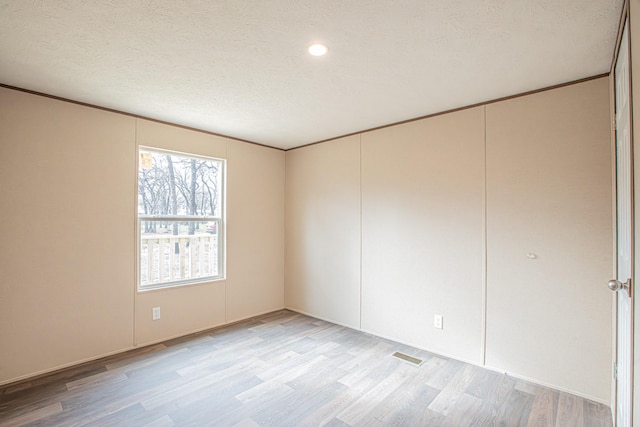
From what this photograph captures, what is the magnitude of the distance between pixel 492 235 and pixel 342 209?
175cm

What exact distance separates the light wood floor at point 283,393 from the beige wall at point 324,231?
0.91 meters

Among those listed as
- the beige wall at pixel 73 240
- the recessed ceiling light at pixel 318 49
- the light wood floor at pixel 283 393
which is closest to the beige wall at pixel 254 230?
the beige wall at pixel 73 240

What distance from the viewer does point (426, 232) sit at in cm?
320

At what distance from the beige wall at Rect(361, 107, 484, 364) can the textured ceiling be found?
0.41 metres

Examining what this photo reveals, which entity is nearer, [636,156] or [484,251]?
[636,156]

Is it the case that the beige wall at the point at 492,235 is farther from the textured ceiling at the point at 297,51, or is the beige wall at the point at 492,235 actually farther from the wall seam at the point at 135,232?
the wall seam at the point at 135,232

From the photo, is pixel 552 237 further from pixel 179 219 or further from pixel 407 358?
pixel 179 219

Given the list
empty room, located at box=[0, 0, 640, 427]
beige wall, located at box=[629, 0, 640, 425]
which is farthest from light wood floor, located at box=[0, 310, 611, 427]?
beige wall, located at box=[629, 0, 640, 425]

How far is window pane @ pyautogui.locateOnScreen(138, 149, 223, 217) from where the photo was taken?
3373mm

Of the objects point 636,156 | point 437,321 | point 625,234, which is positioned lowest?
point 437,321

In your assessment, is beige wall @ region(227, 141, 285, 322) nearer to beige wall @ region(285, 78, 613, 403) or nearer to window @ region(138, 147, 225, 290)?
window @ region(138, 147, 225, 290)

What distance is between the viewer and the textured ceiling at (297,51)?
162 centimetres

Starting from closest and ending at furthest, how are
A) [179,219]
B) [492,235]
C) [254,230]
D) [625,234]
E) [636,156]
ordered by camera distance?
[636,156] < [625,234] < [492,235] < [179,219] < [254,230]

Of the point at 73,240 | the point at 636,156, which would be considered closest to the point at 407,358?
the point at 636,156
